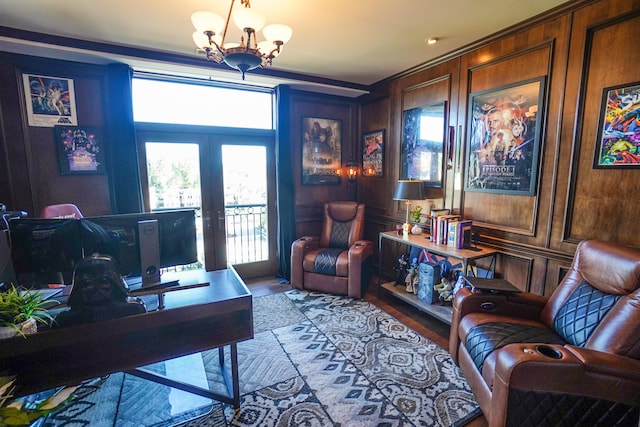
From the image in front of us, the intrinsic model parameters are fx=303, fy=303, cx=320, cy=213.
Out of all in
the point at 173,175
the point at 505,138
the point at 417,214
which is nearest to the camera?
the point at 505,138

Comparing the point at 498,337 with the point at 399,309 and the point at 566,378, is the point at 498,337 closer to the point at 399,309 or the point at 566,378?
the point at 566,378

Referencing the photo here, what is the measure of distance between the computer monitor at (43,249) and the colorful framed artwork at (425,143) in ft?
11.1

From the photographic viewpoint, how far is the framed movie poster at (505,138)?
104 inches

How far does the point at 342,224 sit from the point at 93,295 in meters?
3.20

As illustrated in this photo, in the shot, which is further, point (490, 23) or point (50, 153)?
point (50, 153)

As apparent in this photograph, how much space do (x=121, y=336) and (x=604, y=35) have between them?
380 cm

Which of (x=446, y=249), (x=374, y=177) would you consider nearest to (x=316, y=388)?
(x=446, y=249)

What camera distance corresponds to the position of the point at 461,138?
3.26m

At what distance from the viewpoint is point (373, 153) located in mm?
4570

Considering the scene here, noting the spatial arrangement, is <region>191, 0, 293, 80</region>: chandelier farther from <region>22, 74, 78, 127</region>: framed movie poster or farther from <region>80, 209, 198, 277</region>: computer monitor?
<region>22, 74, 78, 127</region>: framed movie poster

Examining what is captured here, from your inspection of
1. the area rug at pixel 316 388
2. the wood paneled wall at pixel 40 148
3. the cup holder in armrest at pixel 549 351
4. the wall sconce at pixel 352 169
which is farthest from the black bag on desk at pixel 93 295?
the wall sconce at pixel 352 169

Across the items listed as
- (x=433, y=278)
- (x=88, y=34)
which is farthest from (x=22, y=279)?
(x=433, y=278)

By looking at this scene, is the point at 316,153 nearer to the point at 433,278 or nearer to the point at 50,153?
the point at 433,278

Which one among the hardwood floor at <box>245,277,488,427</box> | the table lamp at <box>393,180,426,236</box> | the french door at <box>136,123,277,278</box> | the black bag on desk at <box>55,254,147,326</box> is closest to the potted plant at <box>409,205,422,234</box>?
the table lamp at <box>393,180,426,236</box>
